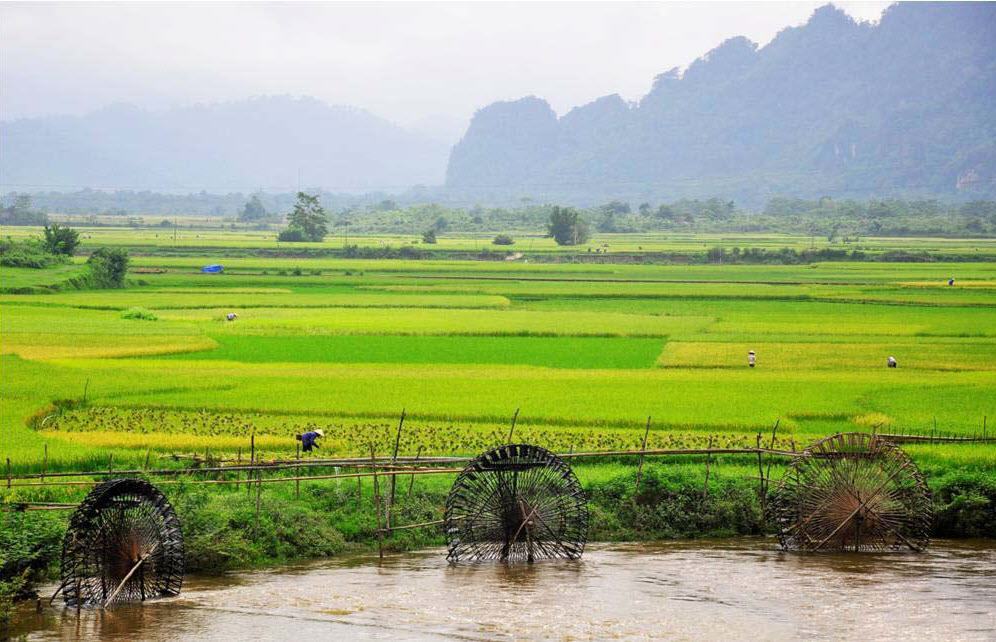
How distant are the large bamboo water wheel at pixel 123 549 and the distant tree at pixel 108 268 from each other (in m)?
42.9

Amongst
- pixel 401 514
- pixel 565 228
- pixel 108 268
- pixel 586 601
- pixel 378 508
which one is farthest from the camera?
pixel 565 228

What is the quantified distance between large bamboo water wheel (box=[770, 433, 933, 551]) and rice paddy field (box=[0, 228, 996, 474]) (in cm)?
313

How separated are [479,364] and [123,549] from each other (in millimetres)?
17076

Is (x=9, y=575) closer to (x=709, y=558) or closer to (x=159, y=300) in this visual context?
(x=709, y=558)

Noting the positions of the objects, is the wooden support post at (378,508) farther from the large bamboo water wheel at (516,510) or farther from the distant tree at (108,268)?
the distant tree at (108,268)

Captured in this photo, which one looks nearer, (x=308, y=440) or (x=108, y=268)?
(x=308, y=440)

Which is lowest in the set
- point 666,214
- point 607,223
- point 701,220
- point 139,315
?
point 139,315

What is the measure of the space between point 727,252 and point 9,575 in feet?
234

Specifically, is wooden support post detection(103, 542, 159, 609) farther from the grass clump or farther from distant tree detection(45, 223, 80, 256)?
distant tree detection(45, 223, 80, 256)

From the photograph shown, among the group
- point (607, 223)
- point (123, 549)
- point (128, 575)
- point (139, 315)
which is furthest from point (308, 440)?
point (607, 223)

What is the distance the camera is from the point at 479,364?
28672 mm

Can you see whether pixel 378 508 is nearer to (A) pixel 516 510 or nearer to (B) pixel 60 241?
(A) pixel 516 510

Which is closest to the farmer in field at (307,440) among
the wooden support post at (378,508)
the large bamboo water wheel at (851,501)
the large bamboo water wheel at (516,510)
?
the wooden support post at (378,508)

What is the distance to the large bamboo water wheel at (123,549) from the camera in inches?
457
